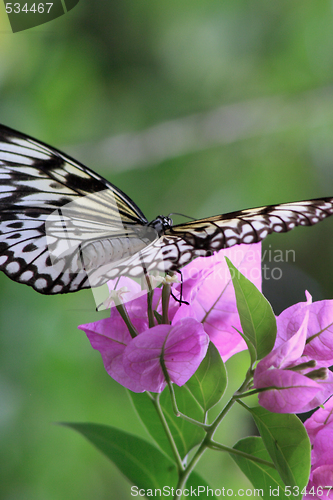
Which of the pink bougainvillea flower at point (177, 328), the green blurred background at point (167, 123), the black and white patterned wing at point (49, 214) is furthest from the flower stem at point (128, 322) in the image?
the green blurred background at point (167, 123)

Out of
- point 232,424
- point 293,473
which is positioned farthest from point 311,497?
point 232,424

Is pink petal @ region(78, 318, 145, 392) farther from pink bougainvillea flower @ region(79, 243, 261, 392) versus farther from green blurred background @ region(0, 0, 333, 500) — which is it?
green blurred background @ region(0, 0, 333, 500)

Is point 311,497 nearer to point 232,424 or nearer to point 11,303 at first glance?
point 232,424

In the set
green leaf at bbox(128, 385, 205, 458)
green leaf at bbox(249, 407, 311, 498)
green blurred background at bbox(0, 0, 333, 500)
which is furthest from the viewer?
green blurred background at bbox(0, 0, 333, 500)

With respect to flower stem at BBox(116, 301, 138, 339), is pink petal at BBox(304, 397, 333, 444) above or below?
below

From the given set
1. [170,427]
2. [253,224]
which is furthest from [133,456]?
[253,224]

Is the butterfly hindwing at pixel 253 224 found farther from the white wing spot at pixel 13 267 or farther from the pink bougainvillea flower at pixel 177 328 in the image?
the white wing spot at pixel 13 267

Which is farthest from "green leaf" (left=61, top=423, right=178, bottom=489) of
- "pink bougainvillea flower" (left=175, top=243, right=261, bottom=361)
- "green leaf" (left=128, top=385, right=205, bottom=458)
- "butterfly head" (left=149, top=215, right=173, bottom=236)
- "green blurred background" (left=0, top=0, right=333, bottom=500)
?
"green blurred background" (left=0, top=0, right=333, bottom=500)
